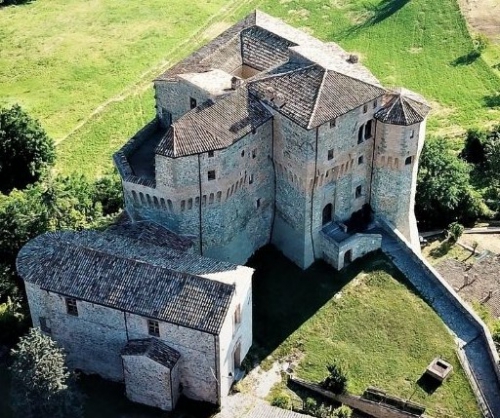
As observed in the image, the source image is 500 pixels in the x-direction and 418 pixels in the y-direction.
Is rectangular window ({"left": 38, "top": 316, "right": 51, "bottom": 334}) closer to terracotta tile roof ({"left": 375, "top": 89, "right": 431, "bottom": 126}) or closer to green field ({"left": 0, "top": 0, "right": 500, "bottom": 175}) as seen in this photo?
terracotta tile roof ({"left": 375, "top": 89, "right": 431, "bottom": 126})

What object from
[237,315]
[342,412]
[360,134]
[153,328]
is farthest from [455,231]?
[153,328]

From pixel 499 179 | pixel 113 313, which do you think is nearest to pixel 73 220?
pixel 113 313

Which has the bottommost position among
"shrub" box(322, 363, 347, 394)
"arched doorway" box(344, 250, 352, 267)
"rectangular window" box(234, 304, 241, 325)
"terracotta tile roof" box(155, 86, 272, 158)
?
"shrub" box(322, 363, 347, 394)

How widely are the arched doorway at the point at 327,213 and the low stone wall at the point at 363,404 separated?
1604 centimetres

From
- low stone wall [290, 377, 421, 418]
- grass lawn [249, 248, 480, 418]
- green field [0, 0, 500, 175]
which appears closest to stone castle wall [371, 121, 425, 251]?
grass lawn [249, 248, 480, 418]

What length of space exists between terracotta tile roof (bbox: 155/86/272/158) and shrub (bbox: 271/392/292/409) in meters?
19.4

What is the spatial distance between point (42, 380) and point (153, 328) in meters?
8.38

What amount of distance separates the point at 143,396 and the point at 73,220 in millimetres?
22124

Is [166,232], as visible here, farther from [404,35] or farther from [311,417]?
[404,35]

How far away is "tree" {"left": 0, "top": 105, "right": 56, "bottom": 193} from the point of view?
300ft

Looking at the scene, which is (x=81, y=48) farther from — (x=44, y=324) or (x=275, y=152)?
(x=44, y=324)

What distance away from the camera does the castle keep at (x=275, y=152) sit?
66.9m

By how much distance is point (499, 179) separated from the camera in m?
94.8

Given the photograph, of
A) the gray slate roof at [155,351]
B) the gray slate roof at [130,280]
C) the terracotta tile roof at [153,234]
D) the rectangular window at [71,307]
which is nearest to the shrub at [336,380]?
the gray slate roof at [130,280]
